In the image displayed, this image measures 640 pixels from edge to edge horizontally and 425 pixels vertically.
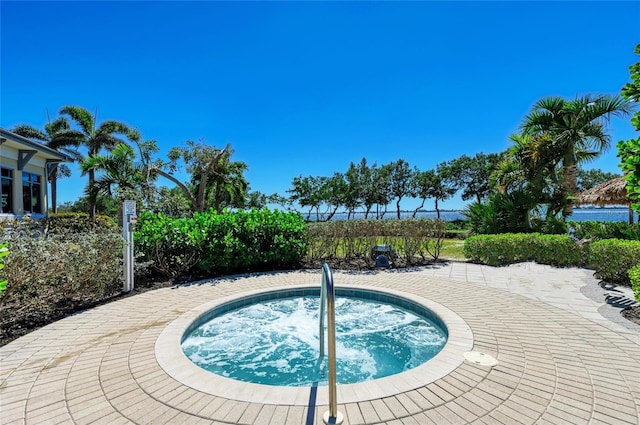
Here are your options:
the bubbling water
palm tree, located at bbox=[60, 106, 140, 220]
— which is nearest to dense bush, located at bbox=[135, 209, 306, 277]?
the bubbling water

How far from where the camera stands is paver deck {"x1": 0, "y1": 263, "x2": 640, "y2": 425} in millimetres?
2264

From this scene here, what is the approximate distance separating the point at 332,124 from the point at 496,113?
1260 centimetres

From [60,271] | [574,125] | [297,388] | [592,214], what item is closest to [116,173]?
Answer: [60,271]

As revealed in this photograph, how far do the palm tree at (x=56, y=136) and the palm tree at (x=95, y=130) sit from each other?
684 millimetres

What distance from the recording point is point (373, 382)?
2705 mm

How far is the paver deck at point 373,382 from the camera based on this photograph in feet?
7.43

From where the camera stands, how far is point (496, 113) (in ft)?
68.2

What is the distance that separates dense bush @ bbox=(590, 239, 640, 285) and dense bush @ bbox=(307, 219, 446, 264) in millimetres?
3736

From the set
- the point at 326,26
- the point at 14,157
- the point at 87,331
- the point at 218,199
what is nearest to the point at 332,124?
the point at 218,199

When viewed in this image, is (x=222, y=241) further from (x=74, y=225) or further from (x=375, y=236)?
(x=74, y=225)

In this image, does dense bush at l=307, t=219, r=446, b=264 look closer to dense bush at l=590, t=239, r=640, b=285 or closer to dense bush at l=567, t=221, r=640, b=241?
dense bush at l=590, t=239, r=640, b=285

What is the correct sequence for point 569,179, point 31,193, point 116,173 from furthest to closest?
1. point 31,193
2. point 569,179
3. point 116,173

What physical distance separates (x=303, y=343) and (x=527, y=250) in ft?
27.0

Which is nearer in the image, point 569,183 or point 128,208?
point 128,208
